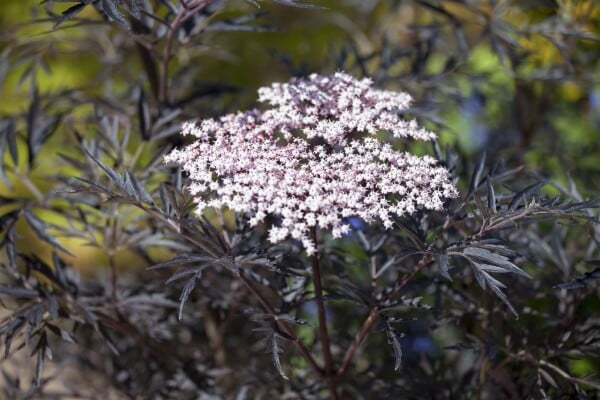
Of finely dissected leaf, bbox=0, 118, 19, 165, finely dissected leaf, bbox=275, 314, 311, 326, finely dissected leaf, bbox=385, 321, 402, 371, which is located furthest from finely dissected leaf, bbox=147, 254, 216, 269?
finely dissected leaf, bbox=0, 118, 19, 165

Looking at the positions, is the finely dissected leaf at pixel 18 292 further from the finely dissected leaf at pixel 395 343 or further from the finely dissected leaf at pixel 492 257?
the finely dissected leaf at pixel 492 257

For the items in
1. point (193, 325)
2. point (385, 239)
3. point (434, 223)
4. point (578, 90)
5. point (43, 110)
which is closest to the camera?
point (434, 223)

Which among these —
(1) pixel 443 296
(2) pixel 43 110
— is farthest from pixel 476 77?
(2) pixel 43 110

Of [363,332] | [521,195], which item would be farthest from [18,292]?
[521,195]

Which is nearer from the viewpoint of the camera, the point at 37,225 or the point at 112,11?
the point at 112,11

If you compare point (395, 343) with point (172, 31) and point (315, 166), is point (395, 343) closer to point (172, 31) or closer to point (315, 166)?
point (315, 166)

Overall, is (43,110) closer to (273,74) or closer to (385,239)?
(385,239)

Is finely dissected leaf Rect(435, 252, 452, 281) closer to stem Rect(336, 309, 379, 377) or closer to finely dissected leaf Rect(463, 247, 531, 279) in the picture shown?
finely dissected leaf Rect(463, 247, 531, 279)
